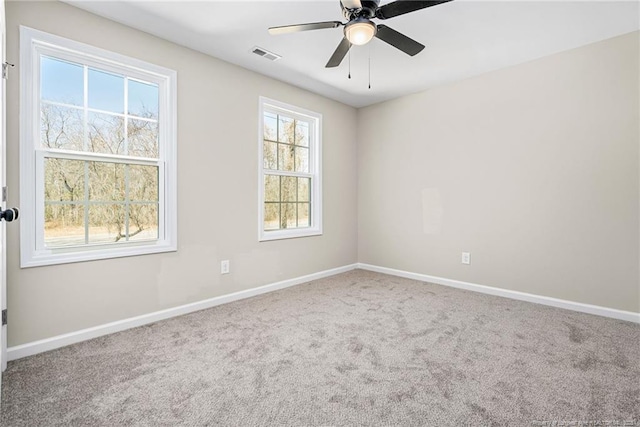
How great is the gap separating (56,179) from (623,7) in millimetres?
4427

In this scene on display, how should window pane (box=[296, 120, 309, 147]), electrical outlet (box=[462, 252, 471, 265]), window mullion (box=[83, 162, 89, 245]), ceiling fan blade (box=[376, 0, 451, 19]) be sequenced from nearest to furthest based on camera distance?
1. ceiling fan blade (box=[376, 0, 451, 19])
2. window mullion (box=[83, 162, 89, 245])
3. electrical outlet (box=[462, 252, 471, 265])
4. window pane (box=[296, 120, 309, 147])

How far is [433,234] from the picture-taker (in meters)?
4.10

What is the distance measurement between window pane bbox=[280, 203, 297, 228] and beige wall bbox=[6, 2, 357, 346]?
0.25 m

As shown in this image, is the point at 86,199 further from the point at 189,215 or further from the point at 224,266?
the point at 224,266

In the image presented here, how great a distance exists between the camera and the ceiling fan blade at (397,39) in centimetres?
208

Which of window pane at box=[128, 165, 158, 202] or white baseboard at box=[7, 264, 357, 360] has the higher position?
window pane at box=[128, 165, 158, 202]

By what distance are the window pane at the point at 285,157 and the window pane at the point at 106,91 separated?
177 centimetres

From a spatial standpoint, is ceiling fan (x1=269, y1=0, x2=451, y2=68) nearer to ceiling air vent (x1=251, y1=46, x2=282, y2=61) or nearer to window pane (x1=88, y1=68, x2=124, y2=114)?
ceiling air vent (x1=251, y1=46, x2=282, y2=61)

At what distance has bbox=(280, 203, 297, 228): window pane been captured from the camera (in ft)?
13.4

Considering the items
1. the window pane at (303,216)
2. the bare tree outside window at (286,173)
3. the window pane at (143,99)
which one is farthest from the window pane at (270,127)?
the window pane at (143,99)

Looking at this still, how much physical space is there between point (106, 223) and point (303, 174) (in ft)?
7.54

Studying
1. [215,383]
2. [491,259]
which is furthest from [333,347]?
[491,259]

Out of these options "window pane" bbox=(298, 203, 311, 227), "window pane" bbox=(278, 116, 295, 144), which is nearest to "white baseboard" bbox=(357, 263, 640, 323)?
"window pane" bbox=(298, 203, 311, 227)

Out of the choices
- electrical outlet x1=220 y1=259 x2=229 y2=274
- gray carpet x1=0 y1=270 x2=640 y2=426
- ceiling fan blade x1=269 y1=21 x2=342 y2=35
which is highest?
ceiling fan blade x1=269 y1=21 x2=342 y2=35
